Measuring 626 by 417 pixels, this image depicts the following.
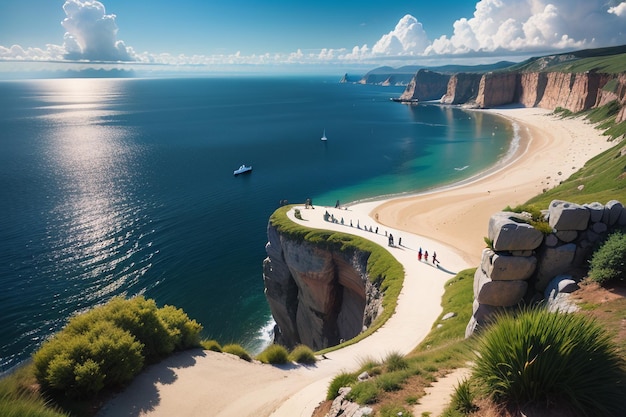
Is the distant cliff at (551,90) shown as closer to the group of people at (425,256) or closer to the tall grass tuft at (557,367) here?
the group of people at (425,256)

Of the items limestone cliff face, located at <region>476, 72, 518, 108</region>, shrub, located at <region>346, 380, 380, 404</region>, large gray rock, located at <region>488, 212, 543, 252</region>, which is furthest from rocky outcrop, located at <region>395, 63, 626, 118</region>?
shrub, located at <region>346, 380, 380, 404</region>

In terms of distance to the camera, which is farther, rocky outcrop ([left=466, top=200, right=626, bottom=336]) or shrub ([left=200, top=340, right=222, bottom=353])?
shrub ([left=200, top=340, right=222, bottom=353])

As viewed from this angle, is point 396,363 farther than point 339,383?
Yes

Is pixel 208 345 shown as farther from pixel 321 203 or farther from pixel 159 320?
pixel 321 203

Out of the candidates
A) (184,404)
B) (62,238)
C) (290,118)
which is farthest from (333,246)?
Result: (290,118)

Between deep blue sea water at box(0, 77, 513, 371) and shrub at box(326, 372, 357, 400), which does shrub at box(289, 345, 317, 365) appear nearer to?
shrub at box(326, 372, 357, 400)

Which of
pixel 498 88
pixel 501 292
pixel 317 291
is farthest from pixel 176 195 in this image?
pixel 498 88

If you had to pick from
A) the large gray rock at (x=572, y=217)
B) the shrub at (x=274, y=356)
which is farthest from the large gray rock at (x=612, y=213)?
the shrub at (x=274, y=356)

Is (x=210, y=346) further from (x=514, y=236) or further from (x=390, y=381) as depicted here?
(x=514, y=236)
